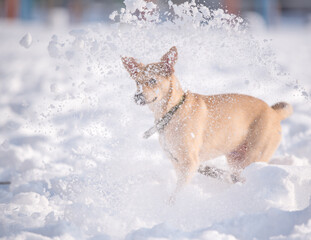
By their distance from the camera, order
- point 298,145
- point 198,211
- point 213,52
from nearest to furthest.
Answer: point 198,211
point 298,145
point 213,52

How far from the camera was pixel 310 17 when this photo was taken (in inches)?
391

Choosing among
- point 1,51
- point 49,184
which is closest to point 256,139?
point 49,184

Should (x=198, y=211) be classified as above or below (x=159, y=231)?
below

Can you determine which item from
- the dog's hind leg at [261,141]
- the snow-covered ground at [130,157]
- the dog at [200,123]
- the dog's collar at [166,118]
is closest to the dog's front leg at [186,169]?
the dog at [200,123]

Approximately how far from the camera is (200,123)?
2459mm

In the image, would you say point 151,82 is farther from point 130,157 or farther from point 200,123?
point 130,157

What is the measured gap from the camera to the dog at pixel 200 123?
2324 mm

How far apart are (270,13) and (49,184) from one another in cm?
908

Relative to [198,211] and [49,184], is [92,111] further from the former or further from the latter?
[198,211]

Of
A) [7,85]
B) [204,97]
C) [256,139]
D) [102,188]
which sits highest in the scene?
[204,97]

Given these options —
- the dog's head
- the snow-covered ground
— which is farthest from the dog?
the snow-covered ground

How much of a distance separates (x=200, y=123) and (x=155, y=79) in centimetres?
48

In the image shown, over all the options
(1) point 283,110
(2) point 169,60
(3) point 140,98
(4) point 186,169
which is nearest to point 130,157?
(4) point 186,169

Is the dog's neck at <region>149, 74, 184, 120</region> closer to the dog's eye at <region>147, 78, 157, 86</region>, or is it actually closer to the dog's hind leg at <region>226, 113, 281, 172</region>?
the dog's eye at <region>147, 78, 157, 86</region>
